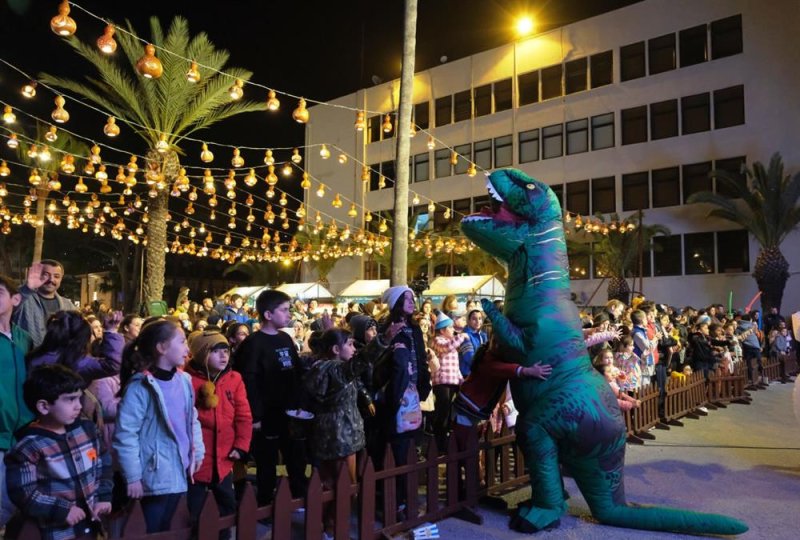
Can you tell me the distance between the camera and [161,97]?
13.1 meters

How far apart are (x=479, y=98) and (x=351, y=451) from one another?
94.2 feet

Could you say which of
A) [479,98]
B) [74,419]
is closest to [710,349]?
[74,419]

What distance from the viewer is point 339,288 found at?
35875 millimetres

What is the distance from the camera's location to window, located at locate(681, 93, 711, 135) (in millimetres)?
23922

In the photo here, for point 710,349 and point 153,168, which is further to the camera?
point 153,168

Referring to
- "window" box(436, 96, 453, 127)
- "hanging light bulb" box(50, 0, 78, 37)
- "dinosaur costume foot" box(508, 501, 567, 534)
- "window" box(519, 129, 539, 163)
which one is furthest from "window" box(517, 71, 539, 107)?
"dinosaur costume foot" box(508, 501, 567, 534)

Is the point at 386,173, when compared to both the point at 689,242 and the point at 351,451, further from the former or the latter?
the point at 351,451

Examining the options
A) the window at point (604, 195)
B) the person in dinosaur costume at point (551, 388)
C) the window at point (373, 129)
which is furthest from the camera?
the window at point (373, 129)

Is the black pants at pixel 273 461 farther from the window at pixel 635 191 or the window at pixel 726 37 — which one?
the window at pixel 726 37

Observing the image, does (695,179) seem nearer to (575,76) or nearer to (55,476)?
(575,76)

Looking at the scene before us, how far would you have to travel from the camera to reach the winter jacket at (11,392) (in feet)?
9.93

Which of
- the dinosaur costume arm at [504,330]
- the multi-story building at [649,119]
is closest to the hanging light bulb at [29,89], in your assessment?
the dinosaur costume arm at [504,330]

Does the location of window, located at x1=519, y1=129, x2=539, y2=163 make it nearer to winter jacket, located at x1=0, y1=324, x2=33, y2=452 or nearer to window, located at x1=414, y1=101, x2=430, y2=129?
window, located at x1=414, y1=101, x2=430, y2=129

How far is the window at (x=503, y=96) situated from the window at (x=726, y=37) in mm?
9025
